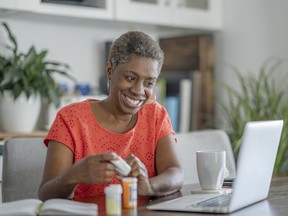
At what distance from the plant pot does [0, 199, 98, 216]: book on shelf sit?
5.91 feet

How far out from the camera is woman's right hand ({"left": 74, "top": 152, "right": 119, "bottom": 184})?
1.63 metres

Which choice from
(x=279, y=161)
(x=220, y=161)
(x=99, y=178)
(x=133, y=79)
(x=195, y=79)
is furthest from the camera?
(x=195, y=79)

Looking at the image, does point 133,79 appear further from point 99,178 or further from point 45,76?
point 45,76

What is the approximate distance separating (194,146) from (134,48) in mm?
530

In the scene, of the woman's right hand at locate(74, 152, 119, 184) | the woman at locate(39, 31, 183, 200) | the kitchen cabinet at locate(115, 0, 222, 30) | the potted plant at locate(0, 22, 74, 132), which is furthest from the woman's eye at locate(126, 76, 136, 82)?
the kitchen cabinet at locate(115, 0, 222, 30)

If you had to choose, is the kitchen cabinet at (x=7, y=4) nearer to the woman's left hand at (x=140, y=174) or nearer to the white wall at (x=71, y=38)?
the white wall at (x=71, y=38)

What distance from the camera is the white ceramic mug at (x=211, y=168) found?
188cm

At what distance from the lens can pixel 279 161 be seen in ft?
12.1

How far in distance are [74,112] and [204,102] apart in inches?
87.8

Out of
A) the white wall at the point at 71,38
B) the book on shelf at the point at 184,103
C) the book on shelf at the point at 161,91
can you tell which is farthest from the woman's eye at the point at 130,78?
the book on shelf at the point at 184,103

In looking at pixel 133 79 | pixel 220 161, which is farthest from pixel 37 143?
pixel 220 161

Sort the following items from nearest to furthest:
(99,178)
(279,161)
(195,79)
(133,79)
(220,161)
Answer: (99,178) < (220,161) < (133,79) < (279,161) < (195,79)

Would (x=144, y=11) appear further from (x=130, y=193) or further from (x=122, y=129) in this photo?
(x=130, y=193)

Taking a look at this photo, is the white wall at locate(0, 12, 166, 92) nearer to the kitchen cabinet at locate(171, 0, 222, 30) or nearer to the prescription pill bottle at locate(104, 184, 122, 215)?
the kitchen cabinet at locate(171, 0, 222, 30)
